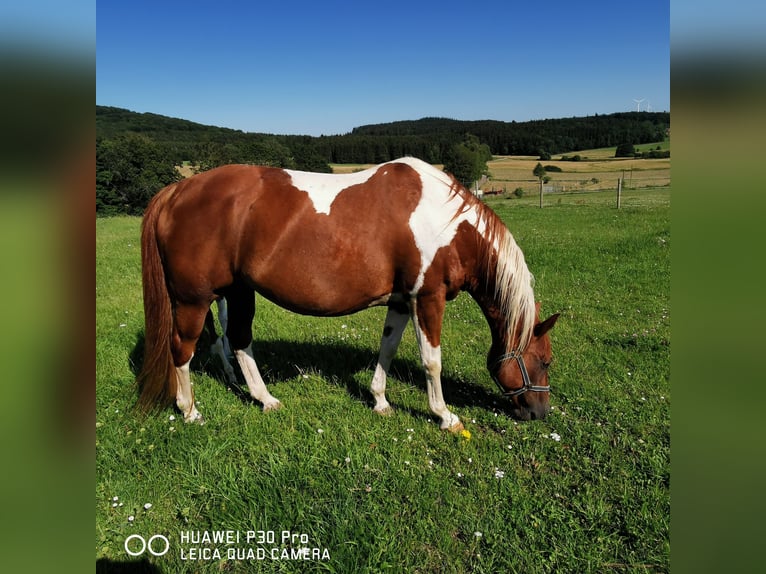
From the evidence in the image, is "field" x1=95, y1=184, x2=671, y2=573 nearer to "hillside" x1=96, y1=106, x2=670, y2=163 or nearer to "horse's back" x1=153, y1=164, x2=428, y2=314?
"horse's back" x1=153, y1=164, x2=428, y2=314

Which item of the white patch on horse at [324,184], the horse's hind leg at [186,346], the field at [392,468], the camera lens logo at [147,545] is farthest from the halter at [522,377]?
the camera lens logo at [147,545]

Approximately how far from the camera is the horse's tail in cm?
384

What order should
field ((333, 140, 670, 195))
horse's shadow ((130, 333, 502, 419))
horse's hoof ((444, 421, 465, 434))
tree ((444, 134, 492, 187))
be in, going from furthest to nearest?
tree ((444, 134, 492, 187)), field ((333, 140, 670, 195)), horse's shadow ((130, 333, 502, 419)), horse's hoof ((444, 421, 465, 434))

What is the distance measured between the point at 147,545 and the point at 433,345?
8.22ft

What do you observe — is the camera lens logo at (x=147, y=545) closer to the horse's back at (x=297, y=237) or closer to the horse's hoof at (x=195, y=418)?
the horse's hoof at (x=195, y=418)

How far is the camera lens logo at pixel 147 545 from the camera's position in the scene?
8.54 feet

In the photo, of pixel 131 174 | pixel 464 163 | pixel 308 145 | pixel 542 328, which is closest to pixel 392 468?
pixel 542 328

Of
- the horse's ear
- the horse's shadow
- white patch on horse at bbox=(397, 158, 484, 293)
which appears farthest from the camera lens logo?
the horse's ear

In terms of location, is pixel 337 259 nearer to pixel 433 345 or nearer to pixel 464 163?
pixel 433 345

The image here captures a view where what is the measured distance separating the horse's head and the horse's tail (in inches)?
120

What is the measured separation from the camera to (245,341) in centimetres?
434
